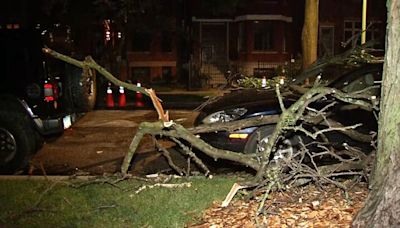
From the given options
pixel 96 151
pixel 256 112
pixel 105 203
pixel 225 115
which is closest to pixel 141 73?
pixel 96 151

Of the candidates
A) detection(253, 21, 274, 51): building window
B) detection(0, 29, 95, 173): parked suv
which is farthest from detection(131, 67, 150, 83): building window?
detection(0, 29, 95, 173): parked suv

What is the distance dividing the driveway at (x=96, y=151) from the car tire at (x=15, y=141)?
0.81 ft

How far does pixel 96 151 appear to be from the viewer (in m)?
8.83

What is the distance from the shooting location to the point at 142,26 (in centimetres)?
2217

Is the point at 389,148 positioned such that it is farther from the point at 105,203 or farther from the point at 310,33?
the point at 310,33

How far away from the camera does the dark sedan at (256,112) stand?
6.57 meters

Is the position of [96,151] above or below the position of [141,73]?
above

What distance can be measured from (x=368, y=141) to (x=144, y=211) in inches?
104

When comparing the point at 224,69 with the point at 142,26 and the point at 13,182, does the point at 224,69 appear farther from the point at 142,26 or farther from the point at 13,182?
the point at 13,182

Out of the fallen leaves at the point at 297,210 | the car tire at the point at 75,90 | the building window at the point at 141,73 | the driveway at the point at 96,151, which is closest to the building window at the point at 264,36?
the building window at the point at 141,73

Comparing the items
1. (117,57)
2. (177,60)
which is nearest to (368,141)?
(117,57)

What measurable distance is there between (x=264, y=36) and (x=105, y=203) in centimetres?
2592

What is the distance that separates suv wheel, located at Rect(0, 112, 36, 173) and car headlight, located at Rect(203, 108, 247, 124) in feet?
8.15

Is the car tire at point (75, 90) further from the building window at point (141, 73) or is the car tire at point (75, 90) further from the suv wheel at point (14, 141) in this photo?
the building window at point (141, 73)
